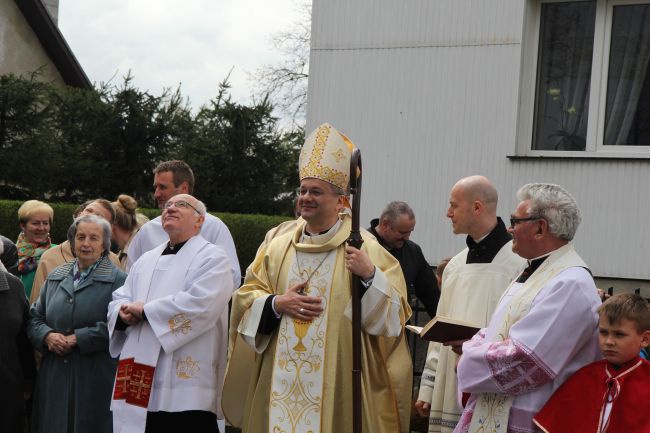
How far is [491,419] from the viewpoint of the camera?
4.87 m

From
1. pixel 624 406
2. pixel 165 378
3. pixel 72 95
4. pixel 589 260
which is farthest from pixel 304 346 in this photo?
pixel 72 95

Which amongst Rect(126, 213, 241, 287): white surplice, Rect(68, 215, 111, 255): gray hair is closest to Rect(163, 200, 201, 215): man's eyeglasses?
Rect(126, 213, 241, 287): white surplice

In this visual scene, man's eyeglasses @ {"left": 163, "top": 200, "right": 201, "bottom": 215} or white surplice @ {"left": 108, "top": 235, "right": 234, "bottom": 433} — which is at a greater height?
man's eyeglasses @ {"left": 163, "top": 200, "right": 201, "bottom": 215}

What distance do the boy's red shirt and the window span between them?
6373mm

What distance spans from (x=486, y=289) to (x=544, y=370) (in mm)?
1184

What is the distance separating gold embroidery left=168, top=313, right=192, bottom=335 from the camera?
639 cm

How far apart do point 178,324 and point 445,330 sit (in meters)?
2.02

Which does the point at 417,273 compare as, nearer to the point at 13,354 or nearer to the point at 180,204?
the point at 180,204

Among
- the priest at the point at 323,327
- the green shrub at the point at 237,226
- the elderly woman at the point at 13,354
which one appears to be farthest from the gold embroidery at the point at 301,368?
the green shrub at the point at 237,226

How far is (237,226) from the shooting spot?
1573 cm

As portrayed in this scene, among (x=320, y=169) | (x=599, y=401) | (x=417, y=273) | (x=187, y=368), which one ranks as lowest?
(x=187, y=368)

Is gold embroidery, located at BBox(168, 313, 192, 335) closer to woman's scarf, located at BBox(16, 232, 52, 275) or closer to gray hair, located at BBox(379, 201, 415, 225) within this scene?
gray hair, located at BBox(379, 201, 415, 225)

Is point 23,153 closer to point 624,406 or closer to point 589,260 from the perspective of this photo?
point 589,260

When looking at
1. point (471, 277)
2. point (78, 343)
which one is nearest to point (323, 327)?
point (471, 277)
